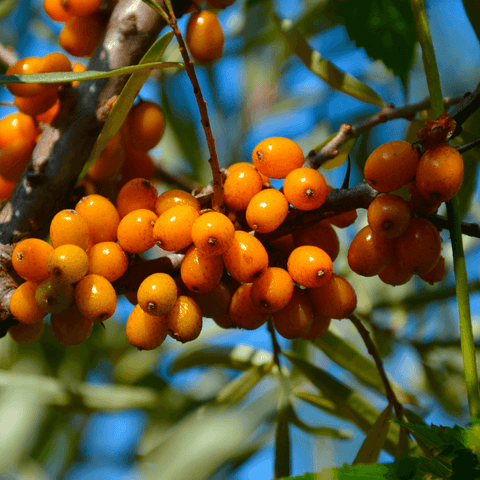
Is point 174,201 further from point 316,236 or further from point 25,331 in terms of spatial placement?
point 25,331

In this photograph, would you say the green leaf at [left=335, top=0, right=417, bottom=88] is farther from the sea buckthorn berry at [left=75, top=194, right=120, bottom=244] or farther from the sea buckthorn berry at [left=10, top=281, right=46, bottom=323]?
the sea buckthorn berry at [left=10, top=281, right=46, bottom=323]

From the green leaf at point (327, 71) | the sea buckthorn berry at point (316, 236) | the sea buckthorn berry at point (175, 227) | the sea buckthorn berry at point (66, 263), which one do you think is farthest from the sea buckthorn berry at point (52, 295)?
the green leaf at point (327, 71)

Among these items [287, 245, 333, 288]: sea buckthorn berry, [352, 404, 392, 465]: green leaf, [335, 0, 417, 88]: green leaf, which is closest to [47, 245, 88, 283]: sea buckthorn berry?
[287, 245, 333, 288]: sea buckthorn berry

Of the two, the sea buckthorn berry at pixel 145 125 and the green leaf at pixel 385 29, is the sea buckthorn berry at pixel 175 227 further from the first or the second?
the green leaf at pixel 385 29

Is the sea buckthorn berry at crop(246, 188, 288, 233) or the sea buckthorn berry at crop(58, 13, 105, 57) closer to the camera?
the sea buckthorn berry at crop(246, 188, 288, 233)

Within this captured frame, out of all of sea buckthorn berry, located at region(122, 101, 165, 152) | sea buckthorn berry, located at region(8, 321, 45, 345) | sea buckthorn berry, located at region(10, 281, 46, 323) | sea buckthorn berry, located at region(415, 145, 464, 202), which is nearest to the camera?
sea buckthorn berry, located at region(415, 145, 464, 202)

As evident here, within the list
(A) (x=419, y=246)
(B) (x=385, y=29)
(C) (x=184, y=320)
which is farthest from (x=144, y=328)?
(B) (x=385, y=29)
